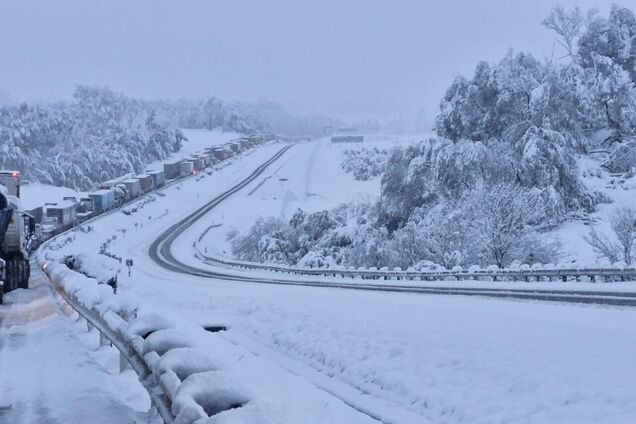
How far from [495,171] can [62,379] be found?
5112 cm

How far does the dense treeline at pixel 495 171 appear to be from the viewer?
46.7 metres

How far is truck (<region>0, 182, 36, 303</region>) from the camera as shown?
23.8 meters

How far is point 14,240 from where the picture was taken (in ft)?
84.2

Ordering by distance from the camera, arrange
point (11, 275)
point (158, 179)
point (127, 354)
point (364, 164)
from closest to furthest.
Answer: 1. point (127, 354)
2. point (11, 275)
3. point (158, 179)
4. point (364, 164)

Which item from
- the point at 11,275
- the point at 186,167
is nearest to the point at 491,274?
the point at 11,275

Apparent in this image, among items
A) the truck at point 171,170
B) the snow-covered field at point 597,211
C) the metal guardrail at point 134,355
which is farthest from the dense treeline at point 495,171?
the truck at point 171,170

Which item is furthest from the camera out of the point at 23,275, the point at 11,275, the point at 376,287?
the point at 376,287

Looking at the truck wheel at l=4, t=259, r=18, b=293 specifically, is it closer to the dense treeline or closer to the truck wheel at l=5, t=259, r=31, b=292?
the truck wheel at l=5, t=259, r=31, b=292

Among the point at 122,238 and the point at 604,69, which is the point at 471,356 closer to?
the point at 604,69

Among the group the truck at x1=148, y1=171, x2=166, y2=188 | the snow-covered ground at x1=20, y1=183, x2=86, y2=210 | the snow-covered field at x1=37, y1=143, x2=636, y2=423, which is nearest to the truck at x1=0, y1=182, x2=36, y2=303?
the snow-covered field at x1=37, y1=143, x2=636, y2=423

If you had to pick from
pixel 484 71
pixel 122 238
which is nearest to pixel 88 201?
pixel 122 238

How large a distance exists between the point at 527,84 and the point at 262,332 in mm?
54793

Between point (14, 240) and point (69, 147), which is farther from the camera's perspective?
point (69, 147)

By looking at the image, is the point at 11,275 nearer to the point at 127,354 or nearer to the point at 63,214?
the point at 127,354
